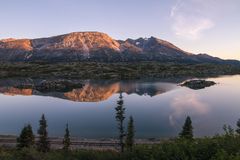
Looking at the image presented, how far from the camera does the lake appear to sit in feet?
290

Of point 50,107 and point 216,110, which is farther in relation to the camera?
point 50,107

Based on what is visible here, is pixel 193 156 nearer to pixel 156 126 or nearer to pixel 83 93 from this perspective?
pixel 156 126

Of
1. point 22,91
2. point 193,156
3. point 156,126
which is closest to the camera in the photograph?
point 193,156

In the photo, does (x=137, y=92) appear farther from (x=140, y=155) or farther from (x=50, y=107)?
(x=140, y=155)

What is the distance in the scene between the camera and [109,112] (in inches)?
4628

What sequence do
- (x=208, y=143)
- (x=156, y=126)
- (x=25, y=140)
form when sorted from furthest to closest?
(x=156, y=126)
(x=25, y=140)
(x=208, y=143)

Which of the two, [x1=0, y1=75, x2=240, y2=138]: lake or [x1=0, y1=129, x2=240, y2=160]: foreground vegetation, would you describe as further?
[x1=0, y1=75, x2=240, y2=138]: lake

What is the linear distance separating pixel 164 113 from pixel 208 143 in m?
97.3

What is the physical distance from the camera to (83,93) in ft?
578

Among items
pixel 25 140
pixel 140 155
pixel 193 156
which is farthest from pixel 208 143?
pixel 25 140

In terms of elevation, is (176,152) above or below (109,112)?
above

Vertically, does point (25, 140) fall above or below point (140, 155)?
below

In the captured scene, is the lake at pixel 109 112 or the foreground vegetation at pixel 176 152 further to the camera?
the lake at pixel 109 112

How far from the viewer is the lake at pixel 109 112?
88.5 meters
